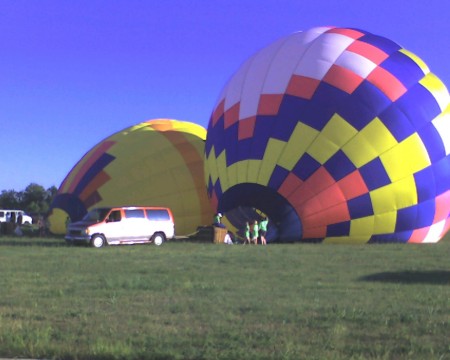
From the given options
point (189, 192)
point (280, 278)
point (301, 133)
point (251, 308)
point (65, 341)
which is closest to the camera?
point (65, 341)

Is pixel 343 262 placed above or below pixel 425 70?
below

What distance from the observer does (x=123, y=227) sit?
1786cm

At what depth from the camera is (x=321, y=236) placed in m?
14.7

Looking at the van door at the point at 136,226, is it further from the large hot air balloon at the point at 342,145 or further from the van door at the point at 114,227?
the large hot air balloon at the point at 342,145

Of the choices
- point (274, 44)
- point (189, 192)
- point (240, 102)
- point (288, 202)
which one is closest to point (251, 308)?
point (288, 202)

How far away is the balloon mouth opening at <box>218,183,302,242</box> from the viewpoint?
1472 cm

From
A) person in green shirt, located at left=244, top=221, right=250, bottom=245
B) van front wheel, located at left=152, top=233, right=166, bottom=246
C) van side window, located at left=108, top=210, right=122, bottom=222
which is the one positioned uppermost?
van side window, located at left=108, top=210, right=122, bottom=222

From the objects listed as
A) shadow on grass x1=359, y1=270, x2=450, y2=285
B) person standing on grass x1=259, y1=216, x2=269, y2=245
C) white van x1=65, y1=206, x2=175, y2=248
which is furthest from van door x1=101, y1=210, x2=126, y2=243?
shadow on grass x1=359, y1=270, x2=450, y2=285

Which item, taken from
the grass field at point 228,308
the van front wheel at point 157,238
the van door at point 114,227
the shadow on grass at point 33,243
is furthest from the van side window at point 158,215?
the grass field at point 228,308

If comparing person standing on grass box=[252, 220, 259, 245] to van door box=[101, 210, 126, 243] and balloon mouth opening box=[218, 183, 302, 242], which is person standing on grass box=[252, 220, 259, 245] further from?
van door box=[101, 210, 126, 243]

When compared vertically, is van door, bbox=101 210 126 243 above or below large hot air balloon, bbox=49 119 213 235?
below

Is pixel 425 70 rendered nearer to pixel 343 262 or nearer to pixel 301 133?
pixel 301 133

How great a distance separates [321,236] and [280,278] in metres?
6.03

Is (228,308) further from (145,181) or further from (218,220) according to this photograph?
(145,181)
